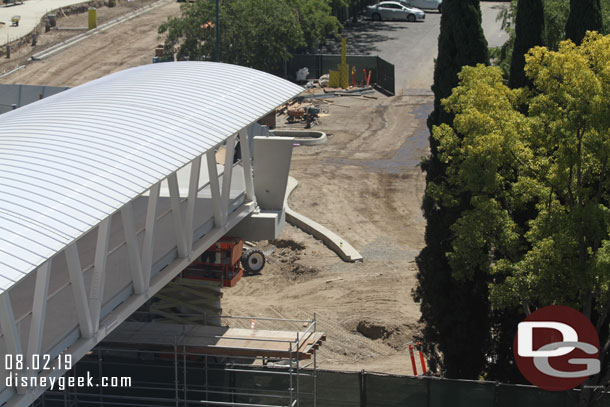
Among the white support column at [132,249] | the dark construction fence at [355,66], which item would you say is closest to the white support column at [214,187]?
the white support column at [132,249]

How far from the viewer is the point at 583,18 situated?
2302cm

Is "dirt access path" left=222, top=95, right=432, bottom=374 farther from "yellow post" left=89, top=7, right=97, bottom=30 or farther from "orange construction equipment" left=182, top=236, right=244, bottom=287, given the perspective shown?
"yellow post" left=89, top=7, right=97, bottom=30

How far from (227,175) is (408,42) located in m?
40.7

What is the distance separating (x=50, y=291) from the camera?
15906mm

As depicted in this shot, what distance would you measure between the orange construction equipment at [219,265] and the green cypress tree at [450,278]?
4727 mm

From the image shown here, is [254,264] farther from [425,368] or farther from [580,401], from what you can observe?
[580,401]

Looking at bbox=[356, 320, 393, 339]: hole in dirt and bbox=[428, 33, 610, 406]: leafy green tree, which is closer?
bbox=[428, 33, 610, 406]: leafy green tree

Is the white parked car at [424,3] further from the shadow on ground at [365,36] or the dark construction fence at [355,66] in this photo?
the dark construction fence at [355,66]

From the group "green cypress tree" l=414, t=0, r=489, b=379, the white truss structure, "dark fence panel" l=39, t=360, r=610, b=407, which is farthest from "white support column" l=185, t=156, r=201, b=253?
"green cypress tree" l=414, t=0, r=489, b=379

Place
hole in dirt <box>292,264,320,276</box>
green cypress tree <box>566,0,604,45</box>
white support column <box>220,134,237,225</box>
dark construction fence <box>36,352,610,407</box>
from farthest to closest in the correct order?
hole in dirt <box>292,264,320,276</box> → green cypress tree <box>566,0,604,45</box> → white support column <box>220,134,237,225</box> → dark construction fence <box>36,352,610,407</box>

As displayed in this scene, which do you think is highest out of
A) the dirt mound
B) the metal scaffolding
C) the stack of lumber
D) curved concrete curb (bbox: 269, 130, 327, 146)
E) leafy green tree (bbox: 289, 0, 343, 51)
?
leafy green tree (bbox: 289, 0, 343, 51)

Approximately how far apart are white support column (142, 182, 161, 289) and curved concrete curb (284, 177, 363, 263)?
1368cm

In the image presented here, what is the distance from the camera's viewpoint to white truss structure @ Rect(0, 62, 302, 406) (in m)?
12.9

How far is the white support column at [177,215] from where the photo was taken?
57.2 feet
